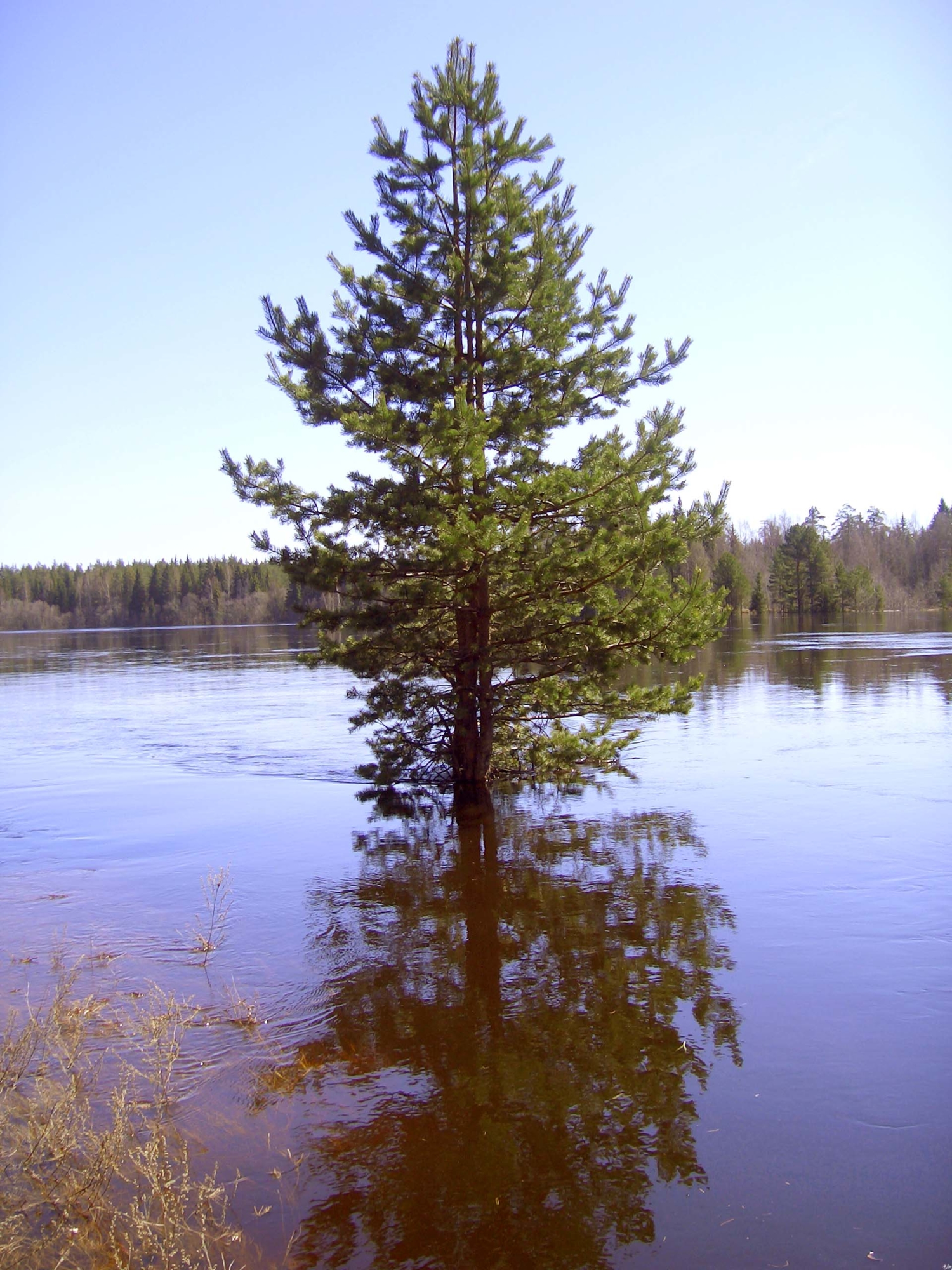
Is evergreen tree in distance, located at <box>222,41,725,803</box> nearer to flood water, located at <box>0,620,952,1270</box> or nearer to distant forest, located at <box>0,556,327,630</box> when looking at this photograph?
flood water, located at <box>0,620,952,1270</box>

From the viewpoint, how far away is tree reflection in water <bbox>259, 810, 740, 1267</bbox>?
488 cm

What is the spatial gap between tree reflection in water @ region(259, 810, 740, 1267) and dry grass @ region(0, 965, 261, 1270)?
0.63 meters

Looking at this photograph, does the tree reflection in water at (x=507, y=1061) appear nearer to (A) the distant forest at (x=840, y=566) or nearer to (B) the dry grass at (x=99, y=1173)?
(B) the dry grass at (x=99, y=1173)

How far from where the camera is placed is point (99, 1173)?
4.85 meters

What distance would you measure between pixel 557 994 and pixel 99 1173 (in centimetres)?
371

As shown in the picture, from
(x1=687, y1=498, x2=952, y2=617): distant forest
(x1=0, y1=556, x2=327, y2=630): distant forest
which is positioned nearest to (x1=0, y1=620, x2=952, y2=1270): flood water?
(x1=687, y1=498, x2=952, y2=617): distant forest

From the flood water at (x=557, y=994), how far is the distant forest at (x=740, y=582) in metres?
75.4

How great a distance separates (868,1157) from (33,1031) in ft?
17.3

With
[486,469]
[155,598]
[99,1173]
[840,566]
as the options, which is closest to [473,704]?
[486,469]

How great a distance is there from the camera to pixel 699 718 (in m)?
24.0

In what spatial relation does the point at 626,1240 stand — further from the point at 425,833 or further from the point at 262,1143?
the point at 425,833

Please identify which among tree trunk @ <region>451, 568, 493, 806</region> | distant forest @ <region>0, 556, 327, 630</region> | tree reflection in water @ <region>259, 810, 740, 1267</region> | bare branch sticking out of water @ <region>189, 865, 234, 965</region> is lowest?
tree reflection in water @ <region>259, 810, 740, 1267</region>

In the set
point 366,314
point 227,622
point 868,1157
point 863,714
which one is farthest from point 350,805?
point 227,622

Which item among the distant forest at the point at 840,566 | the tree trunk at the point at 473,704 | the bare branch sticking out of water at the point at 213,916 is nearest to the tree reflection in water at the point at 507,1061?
the bare branch sticking out of water at the point at 213,916
